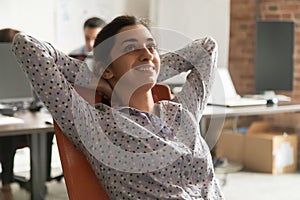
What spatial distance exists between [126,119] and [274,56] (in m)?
3.11

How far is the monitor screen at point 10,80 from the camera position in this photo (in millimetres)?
3453

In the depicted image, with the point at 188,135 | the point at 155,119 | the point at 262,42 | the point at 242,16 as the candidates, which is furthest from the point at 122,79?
the point at 242,16

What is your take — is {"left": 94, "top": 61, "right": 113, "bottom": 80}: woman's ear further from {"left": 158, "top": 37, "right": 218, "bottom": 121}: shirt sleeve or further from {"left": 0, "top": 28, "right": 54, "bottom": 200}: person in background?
{"left": 0, "top": 28, "right": 54, "bottom": 200}: person in background

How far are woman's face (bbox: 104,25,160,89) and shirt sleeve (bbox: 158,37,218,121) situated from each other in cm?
24

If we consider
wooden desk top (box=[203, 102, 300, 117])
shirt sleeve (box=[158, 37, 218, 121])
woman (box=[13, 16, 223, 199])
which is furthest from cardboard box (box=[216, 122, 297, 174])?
woman (box=[13, 16, 223, 199])

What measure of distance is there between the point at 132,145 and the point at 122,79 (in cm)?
22

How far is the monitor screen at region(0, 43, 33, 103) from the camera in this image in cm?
345

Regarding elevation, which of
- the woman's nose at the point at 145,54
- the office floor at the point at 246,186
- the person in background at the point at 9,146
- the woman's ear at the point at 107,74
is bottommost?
the office floor at the point at 246,186

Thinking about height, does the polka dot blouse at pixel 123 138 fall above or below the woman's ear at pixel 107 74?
below

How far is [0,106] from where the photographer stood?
3439 millimetres

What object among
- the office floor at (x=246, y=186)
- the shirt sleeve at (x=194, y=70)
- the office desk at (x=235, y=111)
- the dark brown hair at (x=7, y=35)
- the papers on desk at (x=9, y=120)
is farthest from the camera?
the office floor at (x=246, y=186)

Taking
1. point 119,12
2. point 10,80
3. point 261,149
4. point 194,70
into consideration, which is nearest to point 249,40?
point 261,149

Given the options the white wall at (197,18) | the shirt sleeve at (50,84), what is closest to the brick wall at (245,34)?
the white wall at (197,18)

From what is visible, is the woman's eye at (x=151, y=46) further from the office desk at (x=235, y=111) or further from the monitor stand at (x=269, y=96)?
the monitor stand at (x=269, y=96)
